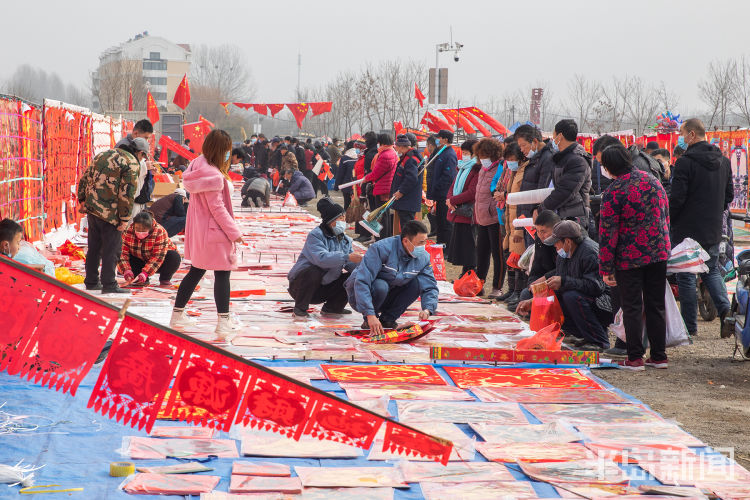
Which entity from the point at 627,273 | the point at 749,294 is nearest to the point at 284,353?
the point at 627,273

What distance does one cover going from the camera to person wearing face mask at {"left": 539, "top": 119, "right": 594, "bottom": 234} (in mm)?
7746

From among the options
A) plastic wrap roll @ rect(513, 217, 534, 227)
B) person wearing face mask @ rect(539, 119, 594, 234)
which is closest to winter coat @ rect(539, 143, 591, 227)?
person wearing face mask @ rect(539, 119, 594, 234)

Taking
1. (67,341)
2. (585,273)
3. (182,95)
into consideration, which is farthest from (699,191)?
(182,95)

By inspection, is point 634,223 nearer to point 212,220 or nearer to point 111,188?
point 212,220

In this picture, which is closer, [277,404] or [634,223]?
[277,404]

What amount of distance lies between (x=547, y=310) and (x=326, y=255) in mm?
1942

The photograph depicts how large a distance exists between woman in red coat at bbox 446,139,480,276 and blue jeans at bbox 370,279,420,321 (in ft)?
9.89

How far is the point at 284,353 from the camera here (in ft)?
20.9

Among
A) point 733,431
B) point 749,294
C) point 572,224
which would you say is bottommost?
point 733,431

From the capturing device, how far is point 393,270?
7.20 metres

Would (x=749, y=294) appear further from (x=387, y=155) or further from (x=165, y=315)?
(x=387, y=155)

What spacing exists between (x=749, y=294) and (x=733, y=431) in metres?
1.85

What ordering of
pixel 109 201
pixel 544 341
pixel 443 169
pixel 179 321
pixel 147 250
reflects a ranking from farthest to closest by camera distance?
1. pixel 443 169
2. pixel 147 250
3. pixel 109 201
4. pixel 179 321
5. pixel 544 341

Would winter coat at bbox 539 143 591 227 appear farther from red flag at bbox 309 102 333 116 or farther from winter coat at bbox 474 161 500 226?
red flag at bbox 309 102 333 116
